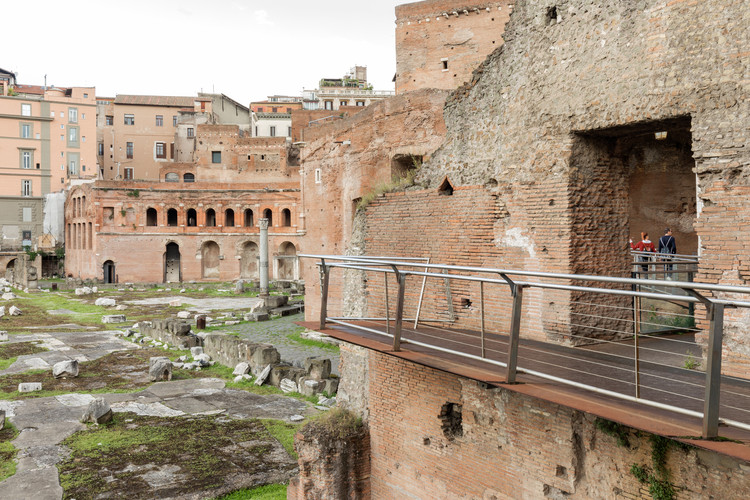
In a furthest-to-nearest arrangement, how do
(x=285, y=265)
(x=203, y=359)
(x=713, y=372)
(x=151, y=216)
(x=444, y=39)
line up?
(x=151, y=216) < (x=285, y=265) < (x=444, y=39) < (x=203, y=359) < (x=713, y=372)

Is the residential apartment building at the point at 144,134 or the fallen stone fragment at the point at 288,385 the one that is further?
the residential apartment building at the point at 144,134

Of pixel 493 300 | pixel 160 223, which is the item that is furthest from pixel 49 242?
pixel 493 300

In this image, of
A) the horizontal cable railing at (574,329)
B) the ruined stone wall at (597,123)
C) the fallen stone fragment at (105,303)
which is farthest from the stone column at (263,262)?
the ruined stone wall at (597,123)

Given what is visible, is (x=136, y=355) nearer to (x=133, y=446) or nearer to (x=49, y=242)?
(x=133, y=446)

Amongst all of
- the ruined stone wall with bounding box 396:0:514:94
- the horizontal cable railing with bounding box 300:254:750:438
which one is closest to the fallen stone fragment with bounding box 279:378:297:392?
the horizontal cable railing with bounding box 300:254:750:438

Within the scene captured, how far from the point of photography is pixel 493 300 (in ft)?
20.1

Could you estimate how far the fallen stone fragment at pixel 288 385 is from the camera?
1363cm

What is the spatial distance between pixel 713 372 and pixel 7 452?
10.2 m

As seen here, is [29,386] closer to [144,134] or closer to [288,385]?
[288,385]

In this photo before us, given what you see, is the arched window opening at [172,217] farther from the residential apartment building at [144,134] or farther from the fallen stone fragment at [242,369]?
the fallen stone fragment at [242,369]

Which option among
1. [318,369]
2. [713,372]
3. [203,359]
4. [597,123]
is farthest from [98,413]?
[713,372]

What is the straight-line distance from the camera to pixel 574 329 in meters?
5.55

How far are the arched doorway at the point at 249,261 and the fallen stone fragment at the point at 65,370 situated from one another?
32.6 meters

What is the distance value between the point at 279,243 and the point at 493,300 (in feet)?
137
